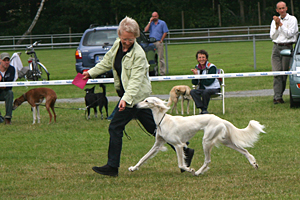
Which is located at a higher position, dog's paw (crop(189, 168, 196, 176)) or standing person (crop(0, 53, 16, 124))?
standing person (crop(0, 53, 16, 124))

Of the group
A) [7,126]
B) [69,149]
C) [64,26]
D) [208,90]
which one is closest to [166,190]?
[69,149]

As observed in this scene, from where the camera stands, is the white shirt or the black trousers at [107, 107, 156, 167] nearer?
the black trousers at [107, 107, 156, 167]

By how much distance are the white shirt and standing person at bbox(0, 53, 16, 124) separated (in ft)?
19.7

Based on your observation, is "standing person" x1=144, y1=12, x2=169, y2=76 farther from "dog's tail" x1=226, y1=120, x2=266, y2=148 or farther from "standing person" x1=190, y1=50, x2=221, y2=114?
"dog's tail" x1=226, y1=120, x2=266, y2=148

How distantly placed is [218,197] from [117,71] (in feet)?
6.26

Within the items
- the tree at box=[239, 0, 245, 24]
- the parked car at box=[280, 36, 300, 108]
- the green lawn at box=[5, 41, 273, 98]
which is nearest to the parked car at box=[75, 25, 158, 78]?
the green lawn at box=[5, 41, 273, 98]

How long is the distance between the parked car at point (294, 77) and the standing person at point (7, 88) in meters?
5.90

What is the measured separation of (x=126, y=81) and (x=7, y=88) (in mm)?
5559

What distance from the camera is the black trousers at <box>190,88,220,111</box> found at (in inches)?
384

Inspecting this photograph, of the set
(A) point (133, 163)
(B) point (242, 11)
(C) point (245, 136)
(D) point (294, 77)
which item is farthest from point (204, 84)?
(B) point (242, 11)

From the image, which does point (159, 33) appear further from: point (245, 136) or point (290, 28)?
point (245, 136)

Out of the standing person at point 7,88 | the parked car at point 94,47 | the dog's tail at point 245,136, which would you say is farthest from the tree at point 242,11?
the dog's tail at point 245,136

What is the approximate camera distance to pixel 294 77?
10250 mm

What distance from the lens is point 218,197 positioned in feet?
15.3
